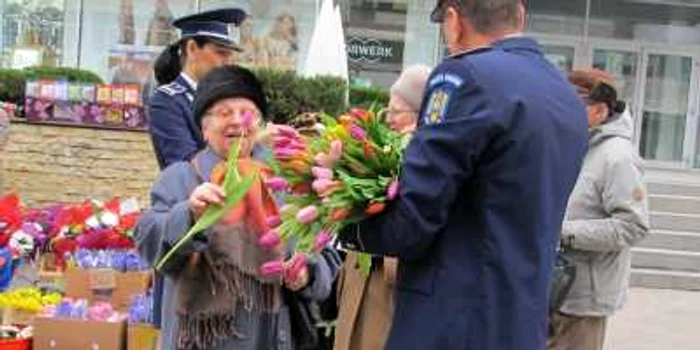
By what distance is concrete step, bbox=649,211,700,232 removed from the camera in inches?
466

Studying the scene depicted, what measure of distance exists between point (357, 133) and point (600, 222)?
2123mm

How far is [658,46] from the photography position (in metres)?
18.4

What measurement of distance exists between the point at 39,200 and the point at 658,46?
485 inches

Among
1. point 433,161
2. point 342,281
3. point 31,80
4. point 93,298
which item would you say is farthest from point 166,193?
point 31,80

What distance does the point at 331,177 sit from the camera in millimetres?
2301

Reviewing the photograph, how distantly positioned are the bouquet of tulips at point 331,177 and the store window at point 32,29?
44.1ft

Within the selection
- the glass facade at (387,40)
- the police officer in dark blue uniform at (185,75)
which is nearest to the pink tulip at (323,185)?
the police officer in dark blue uniform at (185,75)

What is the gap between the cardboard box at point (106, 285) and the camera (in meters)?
5.21

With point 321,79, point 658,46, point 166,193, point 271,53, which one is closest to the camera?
point 166,193

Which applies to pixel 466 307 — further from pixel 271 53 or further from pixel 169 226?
pixel 271 53

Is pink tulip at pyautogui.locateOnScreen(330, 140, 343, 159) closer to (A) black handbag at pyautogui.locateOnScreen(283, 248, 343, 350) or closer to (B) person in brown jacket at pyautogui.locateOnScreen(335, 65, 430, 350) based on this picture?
(B) person in brown jacket at pyautogui.locateOnScreen(335, 65, 430, 350)

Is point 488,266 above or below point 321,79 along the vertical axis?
below

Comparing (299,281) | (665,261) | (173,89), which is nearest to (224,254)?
(299,281)

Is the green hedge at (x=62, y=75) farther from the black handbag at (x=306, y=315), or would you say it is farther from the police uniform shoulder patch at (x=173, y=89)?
the black handbag at (x=306, y=315)
